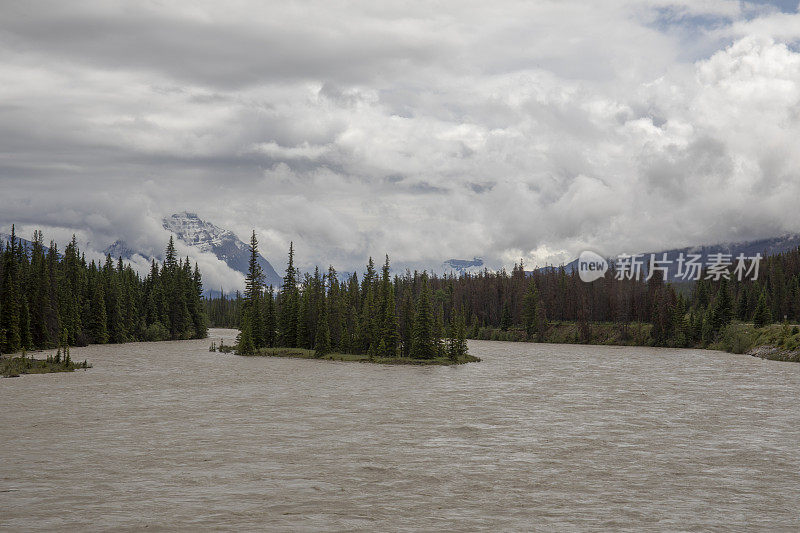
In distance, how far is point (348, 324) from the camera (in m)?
111

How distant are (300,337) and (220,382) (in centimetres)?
5132

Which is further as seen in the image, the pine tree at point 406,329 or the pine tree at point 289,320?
the pine tree at point 289,320

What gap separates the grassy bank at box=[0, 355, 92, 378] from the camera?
68050 millimetres

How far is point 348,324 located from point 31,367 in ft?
166

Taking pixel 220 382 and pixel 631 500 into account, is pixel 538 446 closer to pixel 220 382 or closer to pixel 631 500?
pixel 631 500

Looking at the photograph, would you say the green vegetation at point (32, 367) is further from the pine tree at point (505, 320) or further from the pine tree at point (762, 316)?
the pine tree at point (505, 320)

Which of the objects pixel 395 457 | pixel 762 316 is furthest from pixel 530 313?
pixel 395 457

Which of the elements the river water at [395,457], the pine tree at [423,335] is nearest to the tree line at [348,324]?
the pine tree at [423,335]

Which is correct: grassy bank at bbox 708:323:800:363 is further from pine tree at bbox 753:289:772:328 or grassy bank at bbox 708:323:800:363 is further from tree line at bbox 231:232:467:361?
tree line at bbox 231:232:467:361

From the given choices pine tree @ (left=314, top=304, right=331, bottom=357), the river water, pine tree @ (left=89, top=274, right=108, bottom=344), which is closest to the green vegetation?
the river water

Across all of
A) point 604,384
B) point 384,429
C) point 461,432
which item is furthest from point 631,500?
point 604,384

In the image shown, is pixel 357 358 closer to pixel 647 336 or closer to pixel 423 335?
pixel 423 335

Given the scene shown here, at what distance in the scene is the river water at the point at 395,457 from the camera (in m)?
20.8

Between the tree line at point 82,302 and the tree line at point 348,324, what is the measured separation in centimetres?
3278
